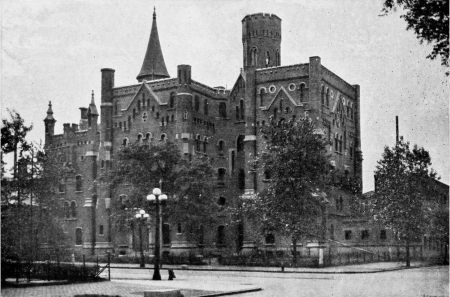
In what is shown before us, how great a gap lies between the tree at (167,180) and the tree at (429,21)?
34.8m

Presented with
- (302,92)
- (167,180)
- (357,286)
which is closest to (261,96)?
(302,92)

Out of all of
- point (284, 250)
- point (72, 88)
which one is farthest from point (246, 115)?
point (72, 88)

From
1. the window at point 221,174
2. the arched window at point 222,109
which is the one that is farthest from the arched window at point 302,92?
the window at point 221,174

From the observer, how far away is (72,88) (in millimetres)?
38938

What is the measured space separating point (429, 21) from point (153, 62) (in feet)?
192

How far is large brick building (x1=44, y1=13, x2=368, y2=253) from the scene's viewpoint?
2371 inches

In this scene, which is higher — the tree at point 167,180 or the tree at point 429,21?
the tree at point 429,21

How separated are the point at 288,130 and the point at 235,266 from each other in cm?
1038

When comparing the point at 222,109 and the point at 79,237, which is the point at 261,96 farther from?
the point at 79,237

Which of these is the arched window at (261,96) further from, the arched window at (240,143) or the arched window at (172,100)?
the arched window at (172,100)

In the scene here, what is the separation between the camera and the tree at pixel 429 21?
19031 mm

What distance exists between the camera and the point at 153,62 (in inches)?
2985

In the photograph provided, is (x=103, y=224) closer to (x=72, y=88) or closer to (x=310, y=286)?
(x=72, y=88)

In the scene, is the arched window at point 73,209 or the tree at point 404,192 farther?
the arched window at point 73,209
